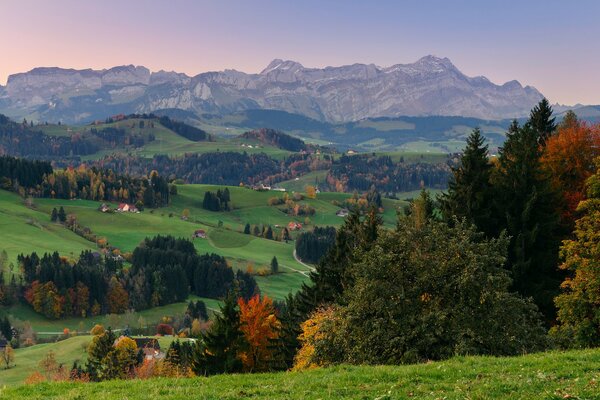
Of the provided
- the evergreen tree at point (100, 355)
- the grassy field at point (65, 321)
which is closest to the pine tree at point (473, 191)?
the evergreen tree at point (100, 355)

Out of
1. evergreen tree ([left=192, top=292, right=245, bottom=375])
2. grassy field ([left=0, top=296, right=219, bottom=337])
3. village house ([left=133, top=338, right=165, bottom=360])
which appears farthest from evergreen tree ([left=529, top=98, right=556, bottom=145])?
grassy field ([left=0, top=296, right=219, bottom=337])

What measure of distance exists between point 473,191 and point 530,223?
6223mm

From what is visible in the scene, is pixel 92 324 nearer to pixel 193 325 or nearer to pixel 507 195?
pixel 193 325

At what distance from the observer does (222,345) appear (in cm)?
5828

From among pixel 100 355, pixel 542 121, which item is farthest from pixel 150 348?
pixel 542 121

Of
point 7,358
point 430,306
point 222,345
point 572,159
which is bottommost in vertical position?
point 7,358

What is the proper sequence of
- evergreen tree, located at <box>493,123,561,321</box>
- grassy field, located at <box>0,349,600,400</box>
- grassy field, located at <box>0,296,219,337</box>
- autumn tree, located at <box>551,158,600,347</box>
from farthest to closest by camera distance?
1. grassy field, located at <box>0,296,219,337</box>
2. evergreen tree, located at <box>493,123,561,321</box>
3. autumn tree, located at <box>551,158,600,347</box>
4. grassy field, located at <box>0,349,600,400</box>

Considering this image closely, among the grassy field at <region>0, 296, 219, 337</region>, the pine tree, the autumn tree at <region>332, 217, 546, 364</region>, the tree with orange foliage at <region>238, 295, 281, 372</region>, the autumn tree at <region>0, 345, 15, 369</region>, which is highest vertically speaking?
the pine tree

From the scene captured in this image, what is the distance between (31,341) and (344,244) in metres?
142

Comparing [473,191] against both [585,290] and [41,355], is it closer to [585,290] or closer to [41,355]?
[585,290]

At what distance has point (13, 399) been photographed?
76.7 feet

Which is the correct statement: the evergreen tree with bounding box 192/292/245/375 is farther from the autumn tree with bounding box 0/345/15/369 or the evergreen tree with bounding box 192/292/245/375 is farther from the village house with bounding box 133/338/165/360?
the autumn tree with bounding box 0/345/15/369

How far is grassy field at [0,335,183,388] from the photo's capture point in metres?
131

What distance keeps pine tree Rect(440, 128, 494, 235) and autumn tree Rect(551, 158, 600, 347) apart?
11.3m
